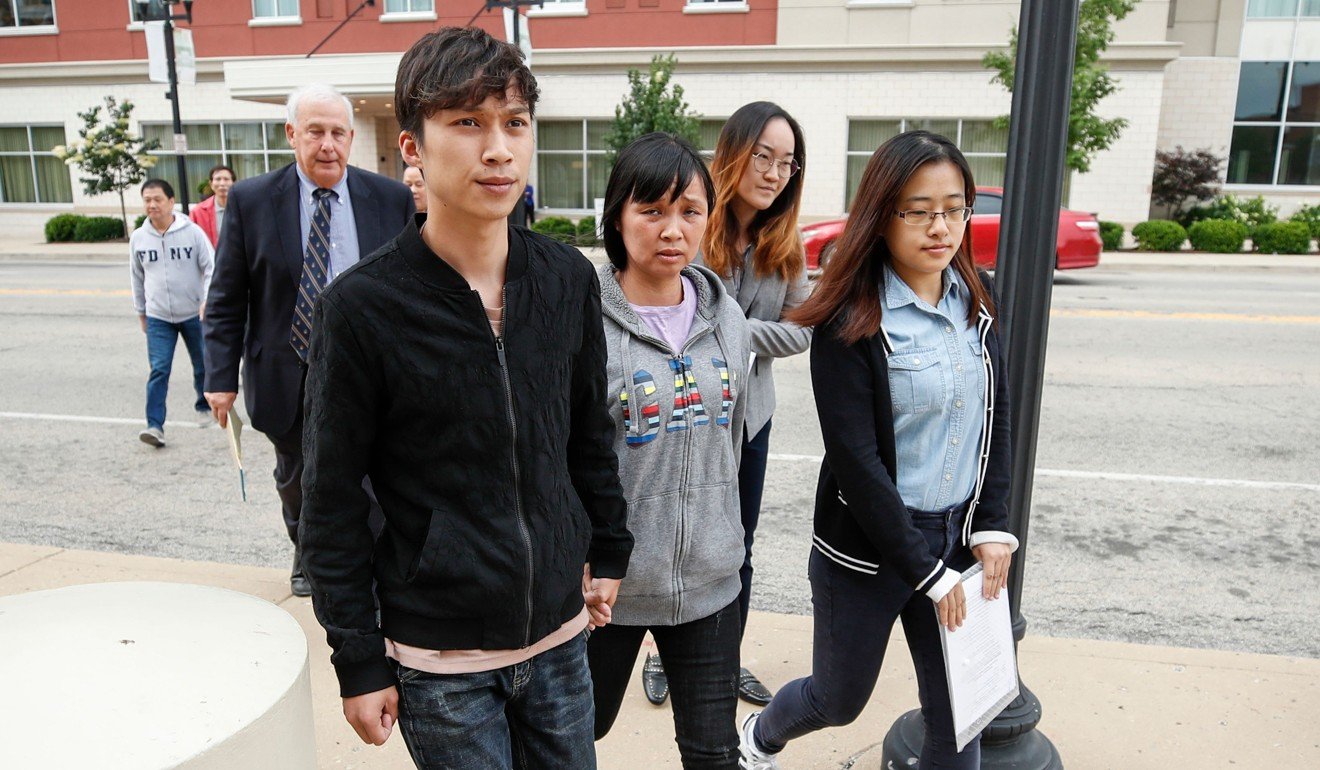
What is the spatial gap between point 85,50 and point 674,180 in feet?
114

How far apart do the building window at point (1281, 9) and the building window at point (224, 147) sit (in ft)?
88.5

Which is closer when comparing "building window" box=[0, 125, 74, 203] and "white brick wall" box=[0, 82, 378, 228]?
"white brick wall" box=[0, 82, 378, 228]

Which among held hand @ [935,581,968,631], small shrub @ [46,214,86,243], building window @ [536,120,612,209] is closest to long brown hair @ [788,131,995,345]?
held hand @ [935,581,968,631]

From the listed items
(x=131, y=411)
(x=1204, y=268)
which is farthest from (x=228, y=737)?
(x=1204, y=268)

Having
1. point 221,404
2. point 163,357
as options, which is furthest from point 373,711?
point 163,357

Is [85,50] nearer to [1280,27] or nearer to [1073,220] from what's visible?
[1073,220]

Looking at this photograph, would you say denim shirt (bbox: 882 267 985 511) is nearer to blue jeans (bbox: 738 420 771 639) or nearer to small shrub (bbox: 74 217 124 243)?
blue jeans (bbox: 738 420 771 639)

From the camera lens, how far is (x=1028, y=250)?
2.76m

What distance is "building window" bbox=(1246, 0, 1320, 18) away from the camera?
1030 inches

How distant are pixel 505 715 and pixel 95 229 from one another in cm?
2852

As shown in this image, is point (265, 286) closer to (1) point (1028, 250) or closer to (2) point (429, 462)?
(2) point (429, 462)

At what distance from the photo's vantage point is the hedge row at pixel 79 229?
26.1 meters

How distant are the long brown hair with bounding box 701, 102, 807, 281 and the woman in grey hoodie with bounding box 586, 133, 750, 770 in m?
0.78

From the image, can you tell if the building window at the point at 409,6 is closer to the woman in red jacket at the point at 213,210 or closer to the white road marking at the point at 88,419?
the woman in red jacket at the point at 213,210
